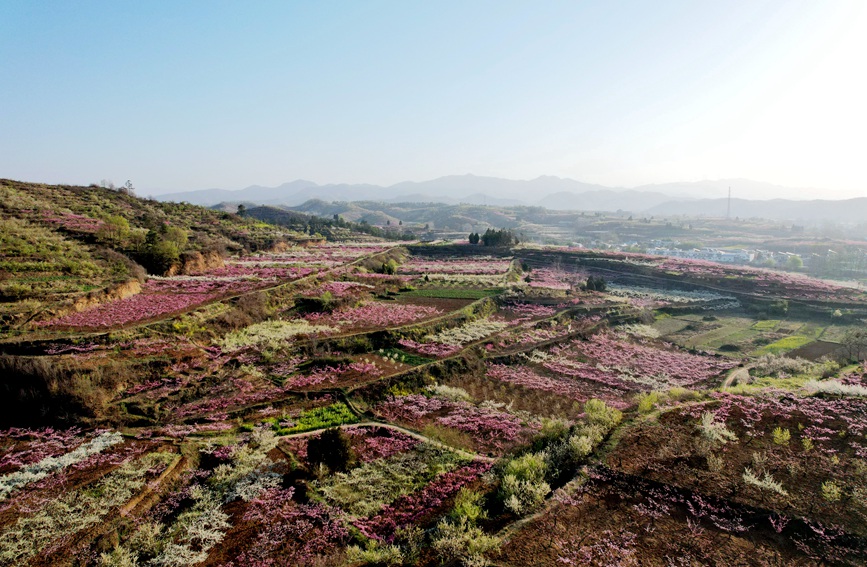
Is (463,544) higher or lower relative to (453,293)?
lower

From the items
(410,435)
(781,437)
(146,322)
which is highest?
(146,322)

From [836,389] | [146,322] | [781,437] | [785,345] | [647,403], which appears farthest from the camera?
[785,345]

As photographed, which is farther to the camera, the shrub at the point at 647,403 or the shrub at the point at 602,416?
the shrub at the point at 647,403

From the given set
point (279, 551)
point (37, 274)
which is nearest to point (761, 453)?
point (279, 551)

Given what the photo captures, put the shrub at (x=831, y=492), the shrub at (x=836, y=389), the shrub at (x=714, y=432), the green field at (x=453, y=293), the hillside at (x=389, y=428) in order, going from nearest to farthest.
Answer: the hillside at (x=389, y=428)
the shrub at (x=831, y=492)
the shrub at (x=714, y=432)
the shrub at (x=836, y=389)
the green field at (x=453, y=293)

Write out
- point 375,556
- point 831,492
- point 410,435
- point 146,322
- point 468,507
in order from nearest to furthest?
point 375,556, point 468,507, point 831,492, point 410,435, point 146,322

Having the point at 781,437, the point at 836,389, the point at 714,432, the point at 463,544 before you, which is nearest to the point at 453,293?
the point at 714,432

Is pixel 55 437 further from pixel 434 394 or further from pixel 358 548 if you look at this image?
pixel 434 394

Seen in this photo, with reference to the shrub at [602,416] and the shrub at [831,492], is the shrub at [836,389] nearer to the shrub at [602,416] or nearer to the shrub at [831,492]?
the shrub at [831,492]

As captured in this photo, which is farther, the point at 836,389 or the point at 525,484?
the point at 836,389

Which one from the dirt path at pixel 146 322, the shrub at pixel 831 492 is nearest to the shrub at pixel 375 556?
the shrub at pixel 831 492

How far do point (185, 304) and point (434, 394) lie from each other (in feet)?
61.7

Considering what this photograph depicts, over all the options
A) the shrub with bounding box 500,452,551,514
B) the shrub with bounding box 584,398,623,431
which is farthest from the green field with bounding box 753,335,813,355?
the shrub with bounding box 500,452,551,514

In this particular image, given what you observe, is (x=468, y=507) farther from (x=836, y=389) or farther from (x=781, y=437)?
(x=836, y=389)
